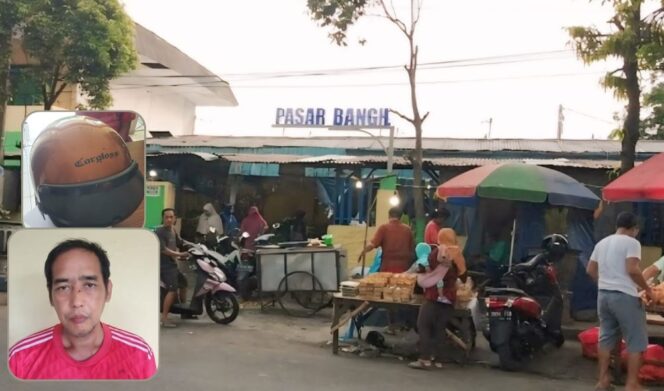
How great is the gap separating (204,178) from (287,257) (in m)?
5.64

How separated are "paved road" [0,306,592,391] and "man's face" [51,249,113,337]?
4026 millimetres

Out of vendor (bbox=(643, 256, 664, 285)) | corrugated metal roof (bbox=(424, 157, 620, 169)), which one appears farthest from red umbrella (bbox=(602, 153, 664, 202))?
corrugated metal roof (bbox=(424, 157, 620, 169))

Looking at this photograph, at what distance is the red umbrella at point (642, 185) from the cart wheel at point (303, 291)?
161 inches

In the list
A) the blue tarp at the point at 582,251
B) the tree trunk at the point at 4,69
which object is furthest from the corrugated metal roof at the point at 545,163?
the tree trunk at the point at 4,69

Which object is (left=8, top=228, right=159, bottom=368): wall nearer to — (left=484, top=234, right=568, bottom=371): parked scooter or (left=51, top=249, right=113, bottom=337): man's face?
(left=51, top=249, right=113, bottom=337): man's face

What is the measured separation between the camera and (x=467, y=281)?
25.1ft

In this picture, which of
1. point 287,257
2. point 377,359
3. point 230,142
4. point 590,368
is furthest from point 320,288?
point 230,142

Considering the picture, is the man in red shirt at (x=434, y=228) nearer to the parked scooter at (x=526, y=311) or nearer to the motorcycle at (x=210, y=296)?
the parked scooter at (x=526, y=311)

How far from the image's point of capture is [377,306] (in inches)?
281

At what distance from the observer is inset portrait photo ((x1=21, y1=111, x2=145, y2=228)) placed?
4.50ft

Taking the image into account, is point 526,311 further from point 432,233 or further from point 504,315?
point 432,233

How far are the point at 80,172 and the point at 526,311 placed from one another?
20.0 ft

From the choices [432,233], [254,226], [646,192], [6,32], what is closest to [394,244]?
[432,233]

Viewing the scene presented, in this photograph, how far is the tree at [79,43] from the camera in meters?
12.0
